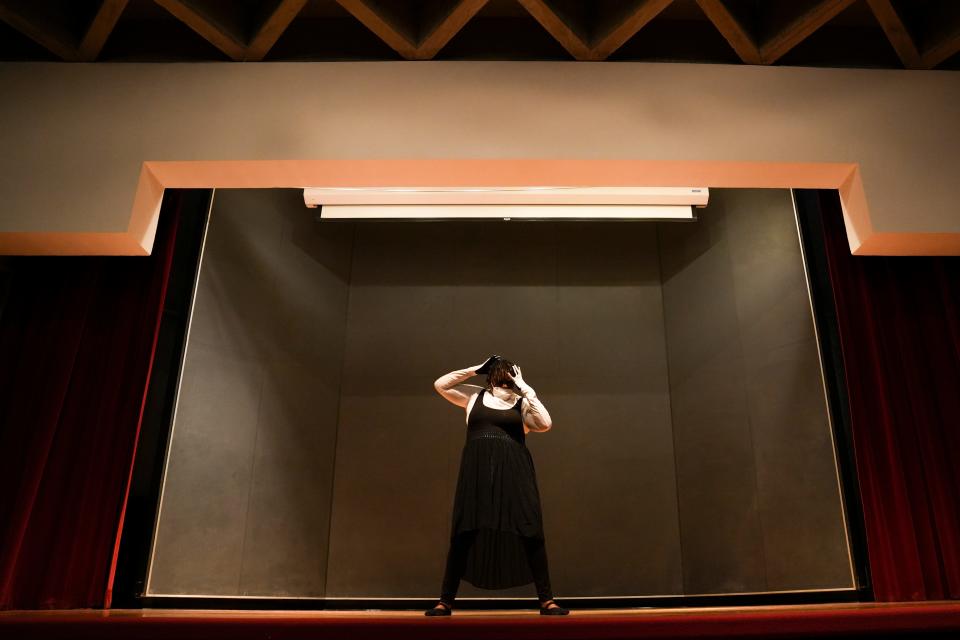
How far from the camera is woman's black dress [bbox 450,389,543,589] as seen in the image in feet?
8.67

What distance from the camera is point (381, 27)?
3.38 meters

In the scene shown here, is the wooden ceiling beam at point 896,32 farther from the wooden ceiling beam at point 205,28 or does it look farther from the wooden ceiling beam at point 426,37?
the wooden ceiling beam at point 205,28

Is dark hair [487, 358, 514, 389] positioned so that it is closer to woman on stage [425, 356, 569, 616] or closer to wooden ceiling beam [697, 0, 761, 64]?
woman on stage [425, 356, 569, 616]

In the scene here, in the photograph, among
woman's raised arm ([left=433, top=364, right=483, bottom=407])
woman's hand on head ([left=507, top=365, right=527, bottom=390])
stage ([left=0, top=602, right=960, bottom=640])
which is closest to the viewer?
stage ([left=0, top=602, right=960, bottom=640])

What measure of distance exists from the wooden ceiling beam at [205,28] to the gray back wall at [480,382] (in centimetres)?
153

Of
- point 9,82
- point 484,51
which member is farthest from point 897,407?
point 9,82

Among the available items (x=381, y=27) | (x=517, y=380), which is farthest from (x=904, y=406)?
(x=381, y=27)

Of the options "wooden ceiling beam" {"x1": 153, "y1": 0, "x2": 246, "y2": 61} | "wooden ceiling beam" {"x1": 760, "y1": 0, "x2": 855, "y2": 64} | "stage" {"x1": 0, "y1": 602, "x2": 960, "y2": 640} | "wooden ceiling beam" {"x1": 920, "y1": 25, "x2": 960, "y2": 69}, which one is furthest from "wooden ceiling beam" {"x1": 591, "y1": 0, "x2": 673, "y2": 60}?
"stage" {"x1": 0, "y1": 602, "x2": 960, "y2": 640}

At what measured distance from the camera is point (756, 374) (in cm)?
459

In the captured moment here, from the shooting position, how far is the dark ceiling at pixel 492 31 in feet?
10.8

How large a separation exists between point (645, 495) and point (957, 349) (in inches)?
97.0

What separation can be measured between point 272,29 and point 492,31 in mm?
1240

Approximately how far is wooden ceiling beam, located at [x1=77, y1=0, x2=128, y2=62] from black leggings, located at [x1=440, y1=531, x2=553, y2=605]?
10.2 feet

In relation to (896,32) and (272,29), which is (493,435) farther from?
(896,32)
